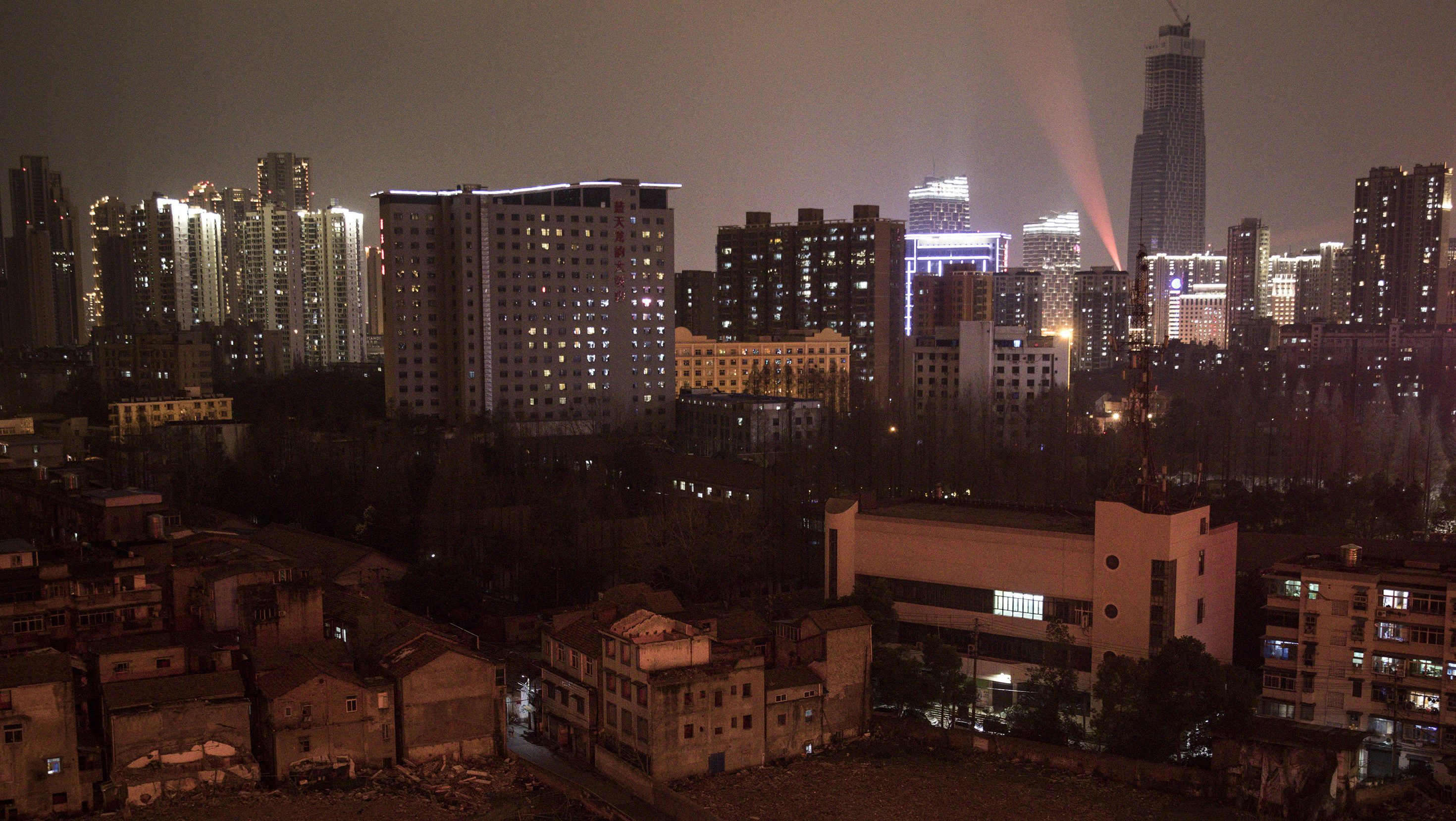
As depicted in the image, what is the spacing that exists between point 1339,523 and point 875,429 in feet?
28.5

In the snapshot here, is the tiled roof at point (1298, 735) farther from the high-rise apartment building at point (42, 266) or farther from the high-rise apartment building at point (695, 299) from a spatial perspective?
the high-rise apartment building at point (695, 299)

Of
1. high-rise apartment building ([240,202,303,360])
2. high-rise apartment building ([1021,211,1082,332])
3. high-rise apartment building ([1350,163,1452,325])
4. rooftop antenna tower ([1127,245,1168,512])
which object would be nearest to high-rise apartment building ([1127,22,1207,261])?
high-rise apartment building ([1021,211,1082,332])

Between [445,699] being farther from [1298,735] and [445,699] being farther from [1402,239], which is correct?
[1402,239]

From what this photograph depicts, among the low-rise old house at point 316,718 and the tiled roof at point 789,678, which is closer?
the low-rise old house at point 316,718

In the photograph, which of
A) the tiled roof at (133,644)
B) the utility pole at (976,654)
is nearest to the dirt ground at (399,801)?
the tiled roof at (133,644)

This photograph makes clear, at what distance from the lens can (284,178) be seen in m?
52.5

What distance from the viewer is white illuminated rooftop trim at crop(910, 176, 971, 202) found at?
73.2m

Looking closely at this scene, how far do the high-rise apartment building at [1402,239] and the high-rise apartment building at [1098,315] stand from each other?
36.2 ft

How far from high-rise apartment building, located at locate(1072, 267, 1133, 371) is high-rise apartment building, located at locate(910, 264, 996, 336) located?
13.0 meters

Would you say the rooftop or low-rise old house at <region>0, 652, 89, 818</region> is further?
the rooftop

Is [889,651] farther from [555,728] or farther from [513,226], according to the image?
[513,226]

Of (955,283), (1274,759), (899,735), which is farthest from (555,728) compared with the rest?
(955,283)

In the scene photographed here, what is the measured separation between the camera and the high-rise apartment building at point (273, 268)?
4206 centimetres

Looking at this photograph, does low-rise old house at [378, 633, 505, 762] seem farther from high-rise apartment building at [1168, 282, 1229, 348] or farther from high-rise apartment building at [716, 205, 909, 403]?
high-rise apartment building at [1168, 282, 1229, 348]
